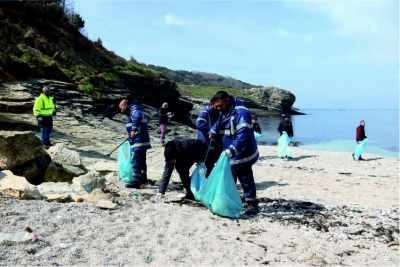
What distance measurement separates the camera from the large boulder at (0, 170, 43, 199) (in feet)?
16.4

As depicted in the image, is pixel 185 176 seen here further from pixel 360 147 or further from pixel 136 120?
pixel 360 147

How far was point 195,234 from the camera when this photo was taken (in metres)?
4.34

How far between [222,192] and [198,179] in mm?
799

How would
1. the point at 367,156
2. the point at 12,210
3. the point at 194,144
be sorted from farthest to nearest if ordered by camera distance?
the point at 367,156, the point at 194,144, the point at 12,210

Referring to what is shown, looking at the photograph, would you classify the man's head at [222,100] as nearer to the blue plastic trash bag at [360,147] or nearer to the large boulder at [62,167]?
the large boulder at [62,167]

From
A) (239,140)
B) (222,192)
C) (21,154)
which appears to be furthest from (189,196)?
(21,154)

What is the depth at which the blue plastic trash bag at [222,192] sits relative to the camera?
17.4ft

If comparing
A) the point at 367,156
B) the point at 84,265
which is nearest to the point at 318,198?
the point at 84,265

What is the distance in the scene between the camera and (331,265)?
12.9 feet

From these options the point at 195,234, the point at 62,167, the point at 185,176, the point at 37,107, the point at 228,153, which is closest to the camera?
the point at 195,234

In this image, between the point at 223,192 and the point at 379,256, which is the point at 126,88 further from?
the point at 379,256

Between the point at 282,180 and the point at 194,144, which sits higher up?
the point at 194,144

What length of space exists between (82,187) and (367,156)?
598 inches

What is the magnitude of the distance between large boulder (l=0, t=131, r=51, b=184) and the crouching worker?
8.54 ft
